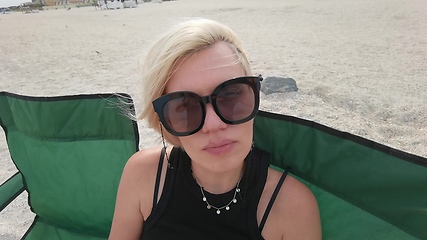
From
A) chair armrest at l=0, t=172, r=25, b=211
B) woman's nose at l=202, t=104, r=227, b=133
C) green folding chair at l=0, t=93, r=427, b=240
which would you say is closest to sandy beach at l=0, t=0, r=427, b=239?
woman's nose at l=202, t=104, r=227, b=133

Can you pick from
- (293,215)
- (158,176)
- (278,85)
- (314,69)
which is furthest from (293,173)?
(314,69)

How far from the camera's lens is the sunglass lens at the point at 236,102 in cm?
104

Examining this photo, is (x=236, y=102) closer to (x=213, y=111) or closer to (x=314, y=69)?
(x=213, y=111)

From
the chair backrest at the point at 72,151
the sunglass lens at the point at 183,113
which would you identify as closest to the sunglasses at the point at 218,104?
the sunglass lens at the point at 183,113

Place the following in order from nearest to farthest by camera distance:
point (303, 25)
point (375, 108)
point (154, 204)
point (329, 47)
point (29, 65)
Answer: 1. point (154, 204)
2. point (375, 108)
3. point (329, 47)
4. point (29, 65)
5. point (303, 25)

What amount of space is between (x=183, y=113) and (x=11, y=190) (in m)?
1.20

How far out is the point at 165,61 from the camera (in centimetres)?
107

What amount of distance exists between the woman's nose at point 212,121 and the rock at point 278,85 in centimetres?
394

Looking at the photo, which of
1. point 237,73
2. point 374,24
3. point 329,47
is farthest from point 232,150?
point 374,24

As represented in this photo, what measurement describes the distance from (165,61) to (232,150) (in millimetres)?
316

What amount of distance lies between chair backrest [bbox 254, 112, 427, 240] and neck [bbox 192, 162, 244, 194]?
0.20m

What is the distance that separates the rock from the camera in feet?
16.2

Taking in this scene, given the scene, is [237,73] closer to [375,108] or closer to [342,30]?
[375,108]

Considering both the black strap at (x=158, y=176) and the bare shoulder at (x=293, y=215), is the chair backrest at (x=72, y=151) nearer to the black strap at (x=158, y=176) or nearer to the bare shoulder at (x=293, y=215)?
the black strap at (x=158, y=176)
